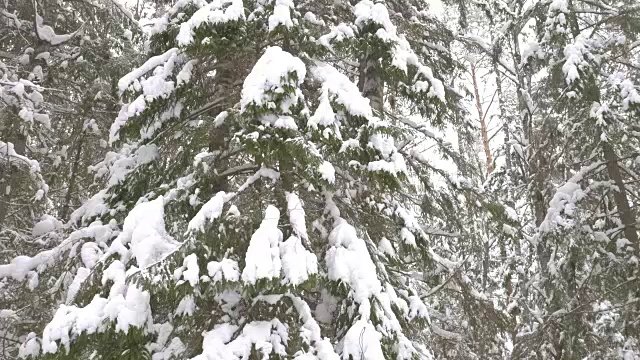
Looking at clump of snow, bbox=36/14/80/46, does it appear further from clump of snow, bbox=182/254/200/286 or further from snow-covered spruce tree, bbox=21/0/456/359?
clump of snow, bbox=182/254/200/286

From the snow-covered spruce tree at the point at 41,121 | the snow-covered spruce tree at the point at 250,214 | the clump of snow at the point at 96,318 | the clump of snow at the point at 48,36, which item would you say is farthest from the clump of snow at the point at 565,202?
the clump of snow at the point at 48,36

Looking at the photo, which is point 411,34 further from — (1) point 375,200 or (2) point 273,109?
(2) point 273,109

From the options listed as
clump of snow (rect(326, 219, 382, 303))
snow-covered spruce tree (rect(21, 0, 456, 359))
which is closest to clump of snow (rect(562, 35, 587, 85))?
snow-covered spruce tree (rect(21, 0, 456, 359))

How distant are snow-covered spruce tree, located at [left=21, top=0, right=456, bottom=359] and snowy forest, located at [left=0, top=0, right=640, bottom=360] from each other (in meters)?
0.02

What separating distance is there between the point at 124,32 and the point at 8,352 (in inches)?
206

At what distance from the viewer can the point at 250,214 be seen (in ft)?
15.0

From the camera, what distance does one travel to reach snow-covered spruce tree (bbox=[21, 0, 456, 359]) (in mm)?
3959

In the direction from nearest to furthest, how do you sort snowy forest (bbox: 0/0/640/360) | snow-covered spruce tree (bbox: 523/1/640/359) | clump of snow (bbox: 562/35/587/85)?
snowy forest (bbox: 0/0/640/360) → clump of snow (bbox: 562/35/587/85) → snow-covered spruce tree (bbox: 523/1/640/359)

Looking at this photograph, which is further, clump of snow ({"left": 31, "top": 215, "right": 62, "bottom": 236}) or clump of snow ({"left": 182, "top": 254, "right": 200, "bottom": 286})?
clump of snow ({"left": 31, "top": 215, "right": 62, "bottom": 236})

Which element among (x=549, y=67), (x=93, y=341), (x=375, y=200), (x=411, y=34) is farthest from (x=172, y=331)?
(x=549, y=67)

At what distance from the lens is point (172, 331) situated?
4637mm

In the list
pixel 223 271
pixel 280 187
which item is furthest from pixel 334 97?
pixel 223 271

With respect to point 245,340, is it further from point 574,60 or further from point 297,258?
point 574,60

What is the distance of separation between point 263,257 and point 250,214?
32.4 inches
